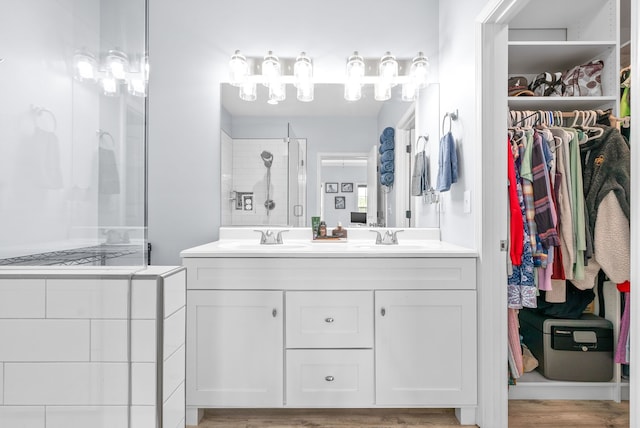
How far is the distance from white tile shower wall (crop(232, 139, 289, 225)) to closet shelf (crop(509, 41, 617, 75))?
56.4 inches

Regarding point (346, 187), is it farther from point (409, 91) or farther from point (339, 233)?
point (409, 91)

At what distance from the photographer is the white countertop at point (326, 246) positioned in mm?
1806

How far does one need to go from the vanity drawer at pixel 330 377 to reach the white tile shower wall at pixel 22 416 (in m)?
1.17

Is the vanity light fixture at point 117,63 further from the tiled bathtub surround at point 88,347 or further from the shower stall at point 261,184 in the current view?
the shower stall at point 261,184

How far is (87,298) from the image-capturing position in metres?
0.79

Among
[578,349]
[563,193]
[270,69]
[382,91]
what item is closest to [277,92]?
[270,69]

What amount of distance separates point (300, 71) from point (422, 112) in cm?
79

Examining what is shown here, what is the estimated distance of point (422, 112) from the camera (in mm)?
2416

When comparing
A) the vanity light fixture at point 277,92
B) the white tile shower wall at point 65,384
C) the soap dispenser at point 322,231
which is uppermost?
the vanity light fixture at point 277,92

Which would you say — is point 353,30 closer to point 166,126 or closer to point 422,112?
point 422,112

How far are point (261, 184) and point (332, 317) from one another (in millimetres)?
987

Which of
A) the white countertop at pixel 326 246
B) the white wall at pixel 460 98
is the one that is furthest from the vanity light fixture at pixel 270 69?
the white wall at pixel 460 98

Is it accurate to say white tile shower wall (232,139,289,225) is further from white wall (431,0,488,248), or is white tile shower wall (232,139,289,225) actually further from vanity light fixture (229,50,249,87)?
white wall (431,0,488,248)

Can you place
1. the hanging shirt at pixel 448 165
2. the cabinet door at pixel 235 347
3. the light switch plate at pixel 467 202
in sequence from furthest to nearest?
the hanging shirt at pixel 448 165, the light switch plate at pixel 467 202, the cabinet door at pixel 235 347
